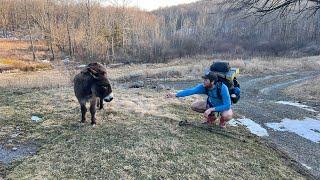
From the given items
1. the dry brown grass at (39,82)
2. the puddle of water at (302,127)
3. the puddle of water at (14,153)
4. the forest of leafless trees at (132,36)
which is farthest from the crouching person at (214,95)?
the forest of leafless trees at (132,36)

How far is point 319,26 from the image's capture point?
3275 inches

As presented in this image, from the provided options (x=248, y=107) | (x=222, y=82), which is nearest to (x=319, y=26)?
(x=248, y=107)

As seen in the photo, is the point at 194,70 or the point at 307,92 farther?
the point at 194,70

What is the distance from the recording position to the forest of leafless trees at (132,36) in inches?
2371

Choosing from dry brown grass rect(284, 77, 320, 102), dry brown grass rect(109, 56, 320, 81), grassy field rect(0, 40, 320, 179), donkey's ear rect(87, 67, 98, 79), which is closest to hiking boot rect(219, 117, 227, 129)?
grassy field rect(0, 40, 320, 179)

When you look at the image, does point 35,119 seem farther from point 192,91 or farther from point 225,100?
point 225,100

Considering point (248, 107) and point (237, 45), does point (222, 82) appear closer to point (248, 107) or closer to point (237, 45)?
point (248, 107)

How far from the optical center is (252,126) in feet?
35.4

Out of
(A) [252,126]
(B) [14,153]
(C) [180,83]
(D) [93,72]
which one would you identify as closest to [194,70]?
(C) [180,83]

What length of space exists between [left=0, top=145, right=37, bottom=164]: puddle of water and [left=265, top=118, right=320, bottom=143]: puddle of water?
23.4 feet

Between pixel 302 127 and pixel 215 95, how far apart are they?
413 cm

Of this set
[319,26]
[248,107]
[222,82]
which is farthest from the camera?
[319,26]

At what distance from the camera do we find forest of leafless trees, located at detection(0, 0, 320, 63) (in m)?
60.2

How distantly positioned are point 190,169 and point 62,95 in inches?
319
